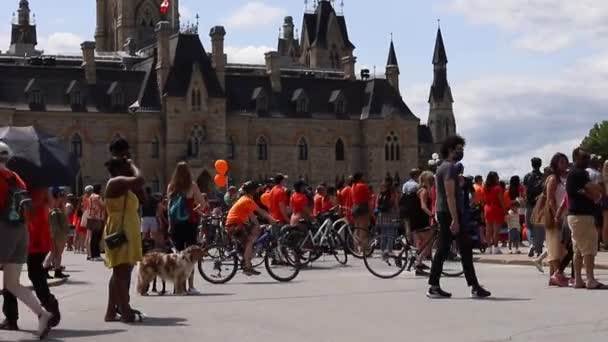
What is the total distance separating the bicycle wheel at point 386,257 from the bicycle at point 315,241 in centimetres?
125

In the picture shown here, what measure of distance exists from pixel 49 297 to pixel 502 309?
16.1ft

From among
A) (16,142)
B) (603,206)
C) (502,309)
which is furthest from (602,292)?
(16,142)

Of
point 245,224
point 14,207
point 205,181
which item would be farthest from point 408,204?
point 205,181

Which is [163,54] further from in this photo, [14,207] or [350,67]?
[14,207]

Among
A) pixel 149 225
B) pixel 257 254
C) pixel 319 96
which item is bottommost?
pixel 257 254

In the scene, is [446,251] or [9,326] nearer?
[9,326]

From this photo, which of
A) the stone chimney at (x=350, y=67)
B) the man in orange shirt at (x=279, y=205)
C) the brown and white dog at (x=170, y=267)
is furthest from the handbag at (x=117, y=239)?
the stone chimney at (x=350, y=67)

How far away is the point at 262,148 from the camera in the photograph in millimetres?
76000

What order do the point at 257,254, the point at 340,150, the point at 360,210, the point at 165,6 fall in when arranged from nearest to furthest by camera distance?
the point at 257,254, the point at 360,210, the point at 340,150, the point at 165,6

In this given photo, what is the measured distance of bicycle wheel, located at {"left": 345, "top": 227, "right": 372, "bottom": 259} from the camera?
21.4 m

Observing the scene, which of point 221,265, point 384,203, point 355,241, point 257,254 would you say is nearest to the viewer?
point 221,265

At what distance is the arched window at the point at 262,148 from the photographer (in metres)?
75.6

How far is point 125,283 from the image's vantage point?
12.4 m

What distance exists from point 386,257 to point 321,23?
86.8m
